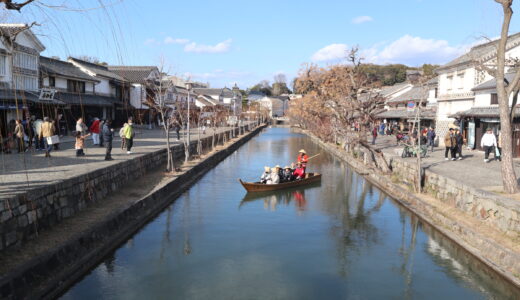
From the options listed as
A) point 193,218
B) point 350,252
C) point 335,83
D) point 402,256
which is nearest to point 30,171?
point 193,218

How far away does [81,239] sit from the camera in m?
9.20

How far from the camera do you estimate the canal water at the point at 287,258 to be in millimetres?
8977

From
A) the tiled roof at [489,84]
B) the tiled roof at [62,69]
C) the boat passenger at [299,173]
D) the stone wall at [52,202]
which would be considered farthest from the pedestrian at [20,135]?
the tiled roof at [489,84]

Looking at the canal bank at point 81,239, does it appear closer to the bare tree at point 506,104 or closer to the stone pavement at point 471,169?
the stone pavement at point 471,169

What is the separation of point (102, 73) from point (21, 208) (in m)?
33.2

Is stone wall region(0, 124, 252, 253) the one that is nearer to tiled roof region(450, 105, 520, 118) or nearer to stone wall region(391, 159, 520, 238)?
stone wall region(391, 159, 520, 238)

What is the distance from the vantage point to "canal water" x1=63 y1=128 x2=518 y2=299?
29.5 feet

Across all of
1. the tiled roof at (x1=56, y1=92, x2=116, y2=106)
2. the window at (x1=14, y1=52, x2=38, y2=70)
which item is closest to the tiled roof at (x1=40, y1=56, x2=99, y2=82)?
the window at (x1=14, y1=52, x2=38, y2=70)

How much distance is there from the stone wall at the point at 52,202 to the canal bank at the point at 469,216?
1005 centimetres

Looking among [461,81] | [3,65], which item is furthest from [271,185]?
[461,81]

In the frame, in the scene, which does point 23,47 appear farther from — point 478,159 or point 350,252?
point 478,159

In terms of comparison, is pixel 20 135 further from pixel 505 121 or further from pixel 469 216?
pixel 505 121

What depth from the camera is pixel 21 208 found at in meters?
8.48

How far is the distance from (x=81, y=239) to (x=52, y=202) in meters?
1.28
